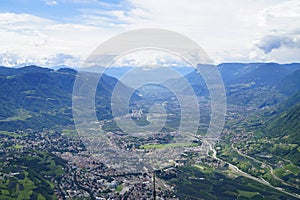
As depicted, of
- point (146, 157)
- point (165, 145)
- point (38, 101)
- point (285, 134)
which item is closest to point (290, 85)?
point (285, 134)

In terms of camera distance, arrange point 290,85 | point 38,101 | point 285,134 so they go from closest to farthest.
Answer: point 285,134
point 38,101
point 290,85

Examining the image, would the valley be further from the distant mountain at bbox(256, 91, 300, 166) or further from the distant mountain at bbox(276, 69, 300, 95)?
the distant mountain at bbox(276, 69, 300, 95)

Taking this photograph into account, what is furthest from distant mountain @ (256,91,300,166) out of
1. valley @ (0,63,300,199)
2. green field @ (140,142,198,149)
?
green field @ (140,142,198,149)

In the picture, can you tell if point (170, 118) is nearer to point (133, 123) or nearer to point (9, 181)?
point (133, 123)

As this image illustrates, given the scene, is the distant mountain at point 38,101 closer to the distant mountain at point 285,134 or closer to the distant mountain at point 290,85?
the distant mountain at point 285,134

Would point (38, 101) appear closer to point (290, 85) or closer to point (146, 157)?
point (146, 157)

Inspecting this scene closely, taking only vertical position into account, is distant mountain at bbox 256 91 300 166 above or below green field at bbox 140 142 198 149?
above

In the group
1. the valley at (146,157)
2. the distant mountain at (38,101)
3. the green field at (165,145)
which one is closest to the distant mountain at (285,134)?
the valley at (146,157)

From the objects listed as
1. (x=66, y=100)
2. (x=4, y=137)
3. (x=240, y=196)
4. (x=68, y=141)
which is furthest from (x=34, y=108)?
(x=240, y=196)
